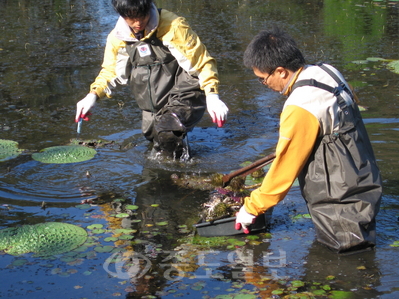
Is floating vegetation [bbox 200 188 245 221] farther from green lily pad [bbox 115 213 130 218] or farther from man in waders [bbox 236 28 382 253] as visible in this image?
green lily pad [bbox 115 213 130 218]

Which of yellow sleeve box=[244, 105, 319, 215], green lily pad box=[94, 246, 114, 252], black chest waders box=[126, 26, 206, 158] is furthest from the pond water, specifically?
yellow sleeve box=[244, 105, 319, 215]

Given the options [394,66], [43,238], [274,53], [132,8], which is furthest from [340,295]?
[394,66]

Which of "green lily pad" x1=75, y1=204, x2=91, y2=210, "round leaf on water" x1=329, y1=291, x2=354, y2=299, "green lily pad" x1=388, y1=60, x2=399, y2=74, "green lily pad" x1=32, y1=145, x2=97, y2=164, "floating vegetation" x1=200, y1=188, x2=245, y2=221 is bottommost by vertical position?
"green lily pad" x1=75, y1=204, x2=91, y2=210

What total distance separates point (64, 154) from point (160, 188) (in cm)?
124

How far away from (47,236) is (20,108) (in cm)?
349

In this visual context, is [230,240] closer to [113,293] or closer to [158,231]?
[158,231]

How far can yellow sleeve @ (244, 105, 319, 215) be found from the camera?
2973mm

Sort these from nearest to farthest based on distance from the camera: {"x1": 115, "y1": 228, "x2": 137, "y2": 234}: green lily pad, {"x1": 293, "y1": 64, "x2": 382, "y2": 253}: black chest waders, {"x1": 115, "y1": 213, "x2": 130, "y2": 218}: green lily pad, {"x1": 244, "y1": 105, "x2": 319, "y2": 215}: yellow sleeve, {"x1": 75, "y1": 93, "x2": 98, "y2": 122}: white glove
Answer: {"x1": 244, "y1": 105, "x2": 319, "y2": 215}: yellow sleeve → {"x1": 293, "y1": 64, "x2": 382, "y2": 253}: black chest waders → {"x1": 115, "y1": 228, "x2": 137, "y2": 234}: green lily pad → {"x1": 115, "y1": 213, "x2": 130, "y2": 218}: green lily pad → {"x1": 75, "y1": 93, "x2": 98, "y2": 122}: white glove

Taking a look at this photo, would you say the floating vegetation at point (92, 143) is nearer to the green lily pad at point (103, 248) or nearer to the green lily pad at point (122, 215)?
the green lily pad at point (122, 215)

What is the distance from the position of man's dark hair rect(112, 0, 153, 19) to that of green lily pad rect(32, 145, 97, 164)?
1.57 metres

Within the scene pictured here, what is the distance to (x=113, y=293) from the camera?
10.2 ft

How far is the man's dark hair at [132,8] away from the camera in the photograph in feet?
14.4

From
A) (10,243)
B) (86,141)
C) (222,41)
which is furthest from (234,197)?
(222,41)

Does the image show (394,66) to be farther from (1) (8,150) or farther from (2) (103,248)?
(2) (103,248)
